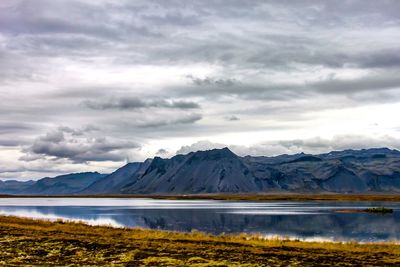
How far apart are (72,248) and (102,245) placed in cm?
249

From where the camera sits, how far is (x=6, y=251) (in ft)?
96.5

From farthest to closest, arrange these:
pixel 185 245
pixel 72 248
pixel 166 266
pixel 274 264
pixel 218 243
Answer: pixel 218 243
pixel 185 245
pixel 72 248
pixel 274 264
pixel 166 266

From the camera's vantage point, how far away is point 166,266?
24.8m

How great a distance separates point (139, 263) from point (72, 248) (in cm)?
773

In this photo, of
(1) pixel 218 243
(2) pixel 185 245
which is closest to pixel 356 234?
(1) pixel 218 243

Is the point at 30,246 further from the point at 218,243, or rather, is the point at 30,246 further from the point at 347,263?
the point at 347,263

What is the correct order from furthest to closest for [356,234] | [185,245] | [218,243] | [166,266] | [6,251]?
[356,234] < [218,243] < [185,245] < [6,251] < [166,266]

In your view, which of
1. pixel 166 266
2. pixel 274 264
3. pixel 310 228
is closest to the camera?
pixel 166 266

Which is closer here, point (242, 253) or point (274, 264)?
point (274, 264)

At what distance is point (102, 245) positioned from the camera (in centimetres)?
3350

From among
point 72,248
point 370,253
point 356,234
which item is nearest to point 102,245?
point 72,248

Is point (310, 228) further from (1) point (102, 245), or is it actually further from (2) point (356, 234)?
(1) point (102, 245)

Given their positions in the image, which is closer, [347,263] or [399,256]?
[347,263]

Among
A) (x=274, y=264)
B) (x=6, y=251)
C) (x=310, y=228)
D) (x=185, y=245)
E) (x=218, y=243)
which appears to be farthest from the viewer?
(x=310, y=228)
